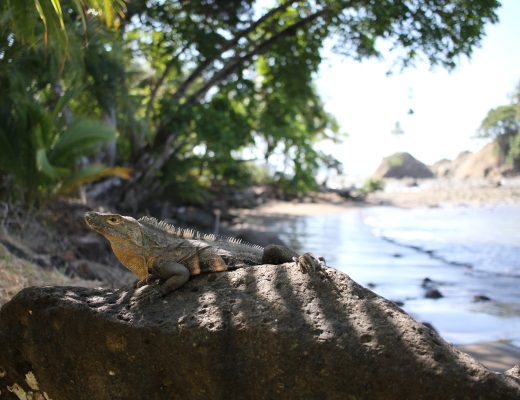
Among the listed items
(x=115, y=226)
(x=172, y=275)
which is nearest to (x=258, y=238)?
(x=115, y=226)

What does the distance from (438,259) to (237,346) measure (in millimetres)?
13572

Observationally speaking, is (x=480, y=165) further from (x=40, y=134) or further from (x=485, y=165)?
(x=40, y=134)

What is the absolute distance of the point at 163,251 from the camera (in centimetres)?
404

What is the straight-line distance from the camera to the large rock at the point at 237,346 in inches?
117

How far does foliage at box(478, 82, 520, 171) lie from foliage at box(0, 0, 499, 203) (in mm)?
8895

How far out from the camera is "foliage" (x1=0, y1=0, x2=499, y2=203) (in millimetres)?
12219

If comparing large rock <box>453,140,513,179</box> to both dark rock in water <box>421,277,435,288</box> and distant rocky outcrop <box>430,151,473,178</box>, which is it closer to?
distant rocky outcrop <box>430,151,473,178</box>

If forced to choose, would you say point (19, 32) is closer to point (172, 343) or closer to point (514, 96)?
point (172, 343)

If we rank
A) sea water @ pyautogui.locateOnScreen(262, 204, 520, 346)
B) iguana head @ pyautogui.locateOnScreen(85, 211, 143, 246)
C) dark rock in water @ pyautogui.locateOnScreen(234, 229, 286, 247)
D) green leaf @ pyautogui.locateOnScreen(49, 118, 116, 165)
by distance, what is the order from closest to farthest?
1. iguana head @ pyautogui.locateOnScreen(85, 211, 143, 246)
2. sea water @ pyautogui.locateOnScreen(262, 204, 520, 346)
3. green leaf @ pyautogui.locateOnScreen(49, 118, 116, 165)
4. dark rock in water @ pyautogui.locateOnScreen(234, 229, 286, 247)

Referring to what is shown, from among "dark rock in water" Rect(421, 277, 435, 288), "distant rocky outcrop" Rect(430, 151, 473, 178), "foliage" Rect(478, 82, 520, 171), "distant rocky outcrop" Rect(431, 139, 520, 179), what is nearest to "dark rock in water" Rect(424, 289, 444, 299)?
"dark rock in water" Rect(421, 277, 435, 288)

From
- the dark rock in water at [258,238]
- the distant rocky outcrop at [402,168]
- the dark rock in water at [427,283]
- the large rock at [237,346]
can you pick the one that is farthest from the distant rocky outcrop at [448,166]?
the large rock at [237,346]

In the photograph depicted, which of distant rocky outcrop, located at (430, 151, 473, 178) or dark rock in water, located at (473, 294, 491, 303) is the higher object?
distant rocky outcrop, located at (430, 151, 473, 178)

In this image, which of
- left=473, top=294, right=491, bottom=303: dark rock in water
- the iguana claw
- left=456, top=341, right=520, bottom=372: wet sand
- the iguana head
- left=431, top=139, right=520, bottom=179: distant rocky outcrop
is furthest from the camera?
left=431, top=139, right=520, bottom=179: distant rocky outcrop

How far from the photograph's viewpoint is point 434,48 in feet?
51.1
